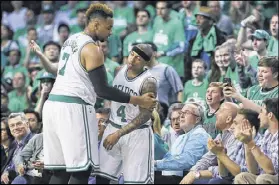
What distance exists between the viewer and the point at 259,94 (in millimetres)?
10477

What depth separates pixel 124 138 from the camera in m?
9.16

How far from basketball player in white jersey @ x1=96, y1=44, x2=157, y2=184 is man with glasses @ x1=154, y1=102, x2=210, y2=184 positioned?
794mm

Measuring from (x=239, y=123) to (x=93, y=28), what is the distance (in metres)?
1.76

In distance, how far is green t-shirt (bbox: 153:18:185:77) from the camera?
1474cm

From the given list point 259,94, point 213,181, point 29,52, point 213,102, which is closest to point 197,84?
point 213,102

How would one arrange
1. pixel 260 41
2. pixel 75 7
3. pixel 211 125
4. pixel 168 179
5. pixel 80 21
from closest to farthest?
pixel 168 179 → pixel 211 125 → pixel 260 41 → pixel 80 21 → pixel 75 7

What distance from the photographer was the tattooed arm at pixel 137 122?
8.97 meters

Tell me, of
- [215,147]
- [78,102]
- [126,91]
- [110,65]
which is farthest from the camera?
[110,65]

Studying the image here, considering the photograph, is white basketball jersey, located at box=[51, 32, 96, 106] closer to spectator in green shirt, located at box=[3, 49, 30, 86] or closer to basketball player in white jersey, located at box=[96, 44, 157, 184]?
basketball player in white jersey, located at box=[96, 44, 157, 184]

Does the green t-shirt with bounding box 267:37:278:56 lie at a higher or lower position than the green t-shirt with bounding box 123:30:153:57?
lower

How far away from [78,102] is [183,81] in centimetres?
612

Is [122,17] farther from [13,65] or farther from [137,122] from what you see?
[137,122]

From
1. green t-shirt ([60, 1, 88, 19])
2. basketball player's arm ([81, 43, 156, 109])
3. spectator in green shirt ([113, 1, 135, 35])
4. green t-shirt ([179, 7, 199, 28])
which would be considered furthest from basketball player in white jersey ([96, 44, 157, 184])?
green t-shirt ([60, 1, 88, 19])

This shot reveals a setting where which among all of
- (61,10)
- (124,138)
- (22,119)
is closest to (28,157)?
(22,119)
